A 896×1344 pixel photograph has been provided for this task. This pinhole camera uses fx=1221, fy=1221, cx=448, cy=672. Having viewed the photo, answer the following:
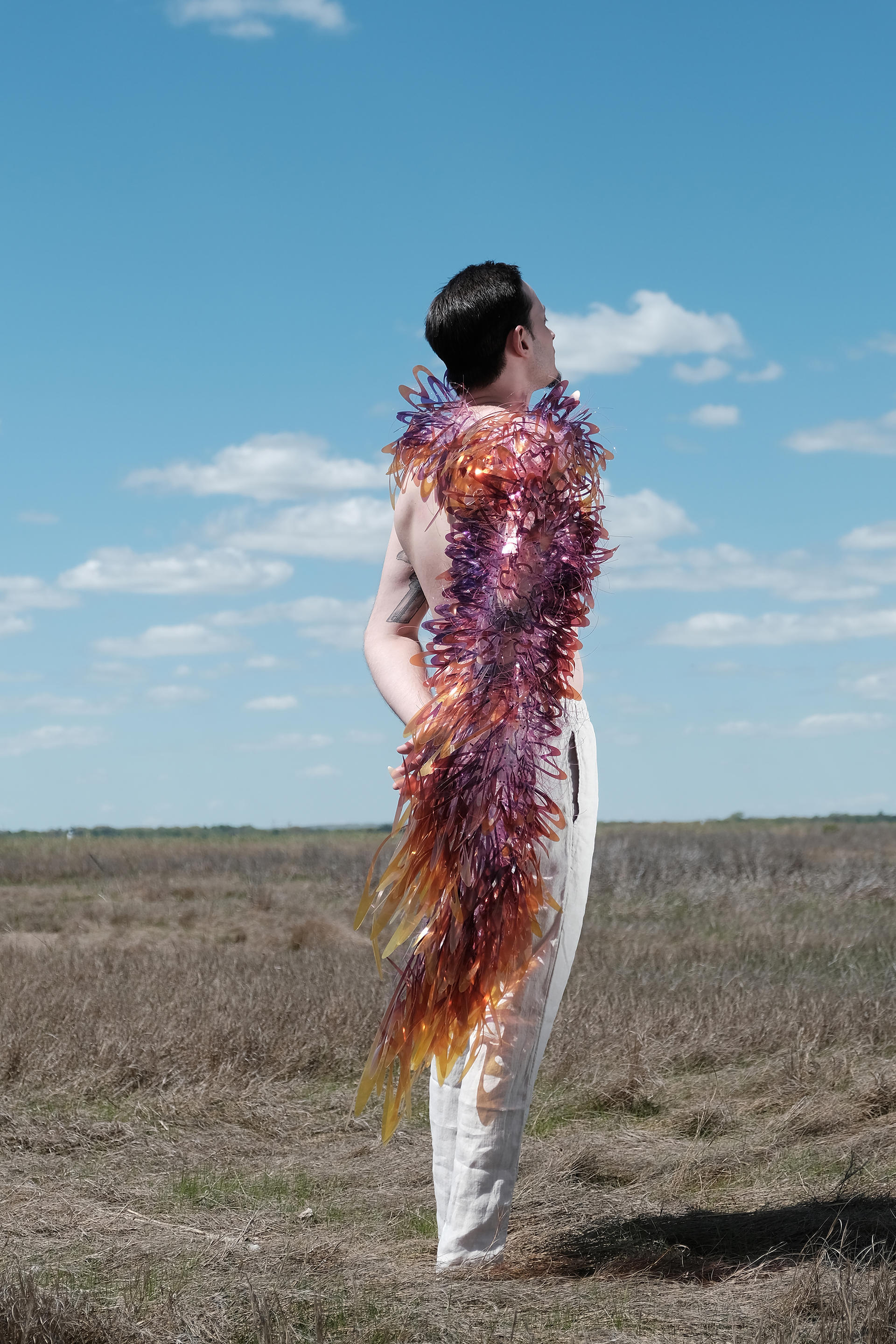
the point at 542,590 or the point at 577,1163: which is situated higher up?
the point at 542,590

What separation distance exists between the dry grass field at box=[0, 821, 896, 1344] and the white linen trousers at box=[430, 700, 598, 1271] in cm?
15

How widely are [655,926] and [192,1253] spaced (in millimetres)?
10129

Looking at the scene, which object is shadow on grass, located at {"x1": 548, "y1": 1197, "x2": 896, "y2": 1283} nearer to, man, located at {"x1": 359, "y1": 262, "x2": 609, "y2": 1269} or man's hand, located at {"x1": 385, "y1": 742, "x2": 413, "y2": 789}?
man, located at {"x1": 359, "y1": 262, "x2": 609, "y2": 1269}

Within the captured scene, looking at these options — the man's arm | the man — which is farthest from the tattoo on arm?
the man

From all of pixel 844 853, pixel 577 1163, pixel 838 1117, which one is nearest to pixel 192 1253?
pixel 577 1163

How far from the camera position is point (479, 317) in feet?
10.8

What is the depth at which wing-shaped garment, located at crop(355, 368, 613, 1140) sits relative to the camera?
314 cm

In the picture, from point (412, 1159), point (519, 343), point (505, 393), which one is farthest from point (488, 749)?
point (412, 1159)

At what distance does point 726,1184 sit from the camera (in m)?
4.41

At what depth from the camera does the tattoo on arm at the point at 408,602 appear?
351cm

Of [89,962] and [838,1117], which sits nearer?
[838,1117]

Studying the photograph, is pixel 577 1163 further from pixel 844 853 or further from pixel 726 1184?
pixel 844 853

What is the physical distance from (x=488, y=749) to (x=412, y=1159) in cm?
237

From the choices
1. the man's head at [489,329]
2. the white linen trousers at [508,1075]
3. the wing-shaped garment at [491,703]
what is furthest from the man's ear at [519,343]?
the white linen trousers at [508,1075]
